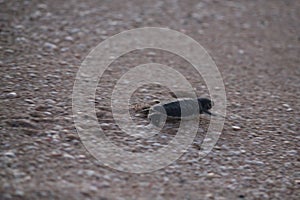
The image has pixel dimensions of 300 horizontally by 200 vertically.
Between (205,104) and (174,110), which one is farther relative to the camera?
(205,104)

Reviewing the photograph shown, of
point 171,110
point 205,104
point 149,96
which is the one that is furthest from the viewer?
point 149,96

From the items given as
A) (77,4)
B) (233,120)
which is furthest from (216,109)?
(77,4)

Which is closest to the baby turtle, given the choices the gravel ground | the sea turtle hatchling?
the sea turtle hatchling

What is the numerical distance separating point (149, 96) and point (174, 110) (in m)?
0.44

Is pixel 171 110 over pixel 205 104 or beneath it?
beneath

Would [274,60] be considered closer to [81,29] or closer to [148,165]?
[81,29]

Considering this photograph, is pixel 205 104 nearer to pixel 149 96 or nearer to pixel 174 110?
pixel 174 110

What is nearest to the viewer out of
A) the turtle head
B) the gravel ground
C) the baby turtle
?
the gravel ground

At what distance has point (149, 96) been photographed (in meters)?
3.35

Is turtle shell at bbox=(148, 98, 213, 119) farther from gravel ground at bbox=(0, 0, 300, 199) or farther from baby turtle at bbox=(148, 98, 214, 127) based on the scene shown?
gravel ground at bbox=(0, 0, 300, 199)

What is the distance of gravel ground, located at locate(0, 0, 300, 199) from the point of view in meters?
2.41

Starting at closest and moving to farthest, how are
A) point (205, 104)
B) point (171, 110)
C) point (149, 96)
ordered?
1. point (171, 110)
2. point (205, 104)
3. point (149, 96)

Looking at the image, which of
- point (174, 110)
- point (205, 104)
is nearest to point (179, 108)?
point (174, 110)

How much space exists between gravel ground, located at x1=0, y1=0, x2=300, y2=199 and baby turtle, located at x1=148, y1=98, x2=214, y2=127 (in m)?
0.10
